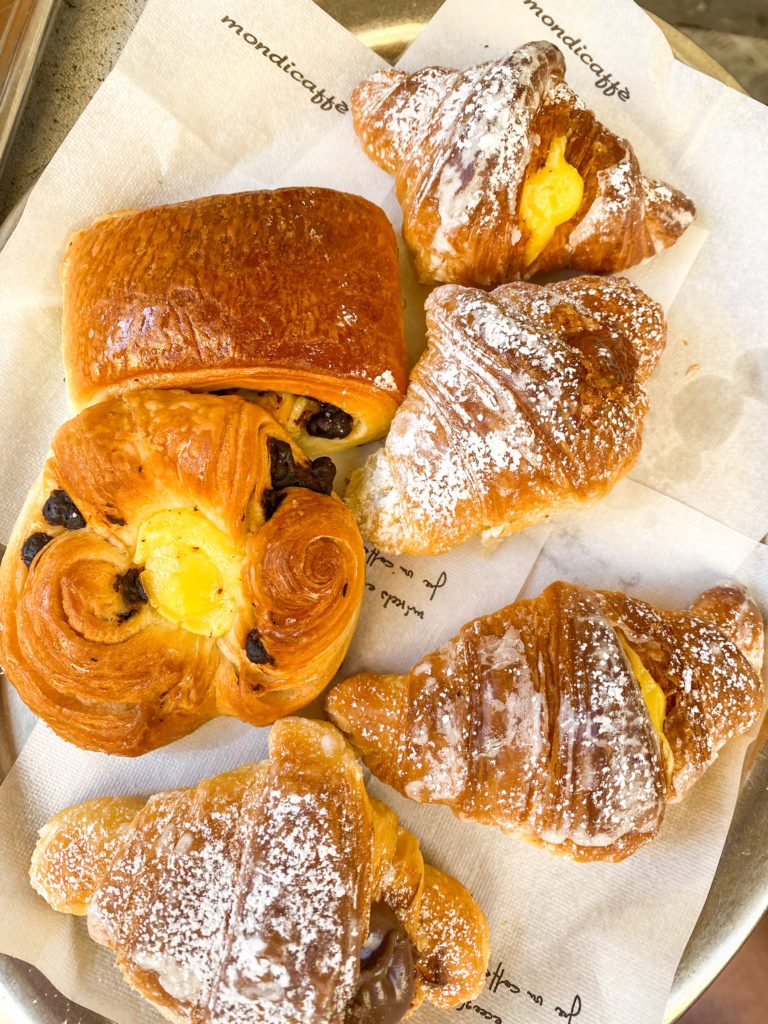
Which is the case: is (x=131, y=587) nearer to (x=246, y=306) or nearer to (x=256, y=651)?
(x=256, y=651)

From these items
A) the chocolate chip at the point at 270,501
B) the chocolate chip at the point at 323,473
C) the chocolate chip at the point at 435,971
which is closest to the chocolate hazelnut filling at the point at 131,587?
the chocolate chip at the point at 270,501

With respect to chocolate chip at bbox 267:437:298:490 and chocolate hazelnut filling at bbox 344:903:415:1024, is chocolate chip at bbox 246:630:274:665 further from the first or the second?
chocolate hazelnut filling at bbox 344:903:415:1024

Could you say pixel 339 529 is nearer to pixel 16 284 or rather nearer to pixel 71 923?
pixel 16 284

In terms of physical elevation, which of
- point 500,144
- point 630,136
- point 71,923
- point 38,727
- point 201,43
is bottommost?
point 71,923

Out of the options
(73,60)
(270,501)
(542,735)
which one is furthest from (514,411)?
(73,60)

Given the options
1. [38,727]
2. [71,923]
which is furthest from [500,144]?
[71,923]

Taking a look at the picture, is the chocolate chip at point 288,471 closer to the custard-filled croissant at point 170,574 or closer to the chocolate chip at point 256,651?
the custard-filled croissant at point 170,574
